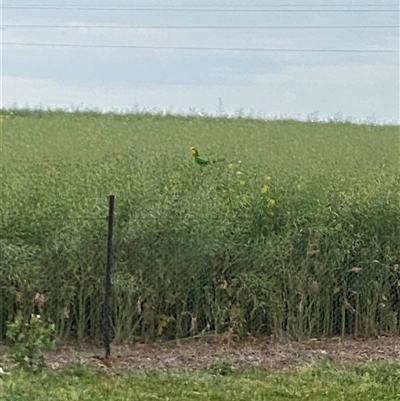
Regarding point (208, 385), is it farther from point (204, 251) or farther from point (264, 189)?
point (264, 189)

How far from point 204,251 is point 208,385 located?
4.29 feet

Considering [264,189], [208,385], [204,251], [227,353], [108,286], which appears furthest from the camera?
[264,189]

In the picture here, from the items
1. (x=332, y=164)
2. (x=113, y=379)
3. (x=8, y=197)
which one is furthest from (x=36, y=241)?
(x=332, y=164)

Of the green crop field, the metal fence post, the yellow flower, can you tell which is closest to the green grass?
the metal fence post

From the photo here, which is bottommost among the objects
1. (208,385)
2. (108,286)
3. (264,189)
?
(208,385)

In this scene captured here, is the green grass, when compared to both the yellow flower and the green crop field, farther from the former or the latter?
the yellow flower

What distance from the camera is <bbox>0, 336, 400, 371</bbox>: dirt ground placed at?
537cm

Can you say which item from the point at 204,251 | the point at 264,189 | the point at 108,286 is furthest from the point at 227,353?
the point at 264,189

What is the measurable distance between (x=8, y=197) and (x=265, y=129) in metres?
9.38

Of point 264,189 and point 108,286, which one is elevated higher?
point 264,189

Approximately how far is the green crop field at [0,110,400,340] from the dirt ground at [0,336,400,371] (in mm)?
111

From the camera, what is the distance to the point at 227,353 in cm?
563

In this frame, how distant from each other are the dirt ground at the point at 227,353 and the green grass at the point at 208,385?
0.77 feet

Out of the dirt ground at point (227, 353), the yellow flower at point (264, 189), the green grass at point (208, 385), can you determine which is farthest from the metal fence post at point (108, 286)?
the yellow flower at point (264, 189)
